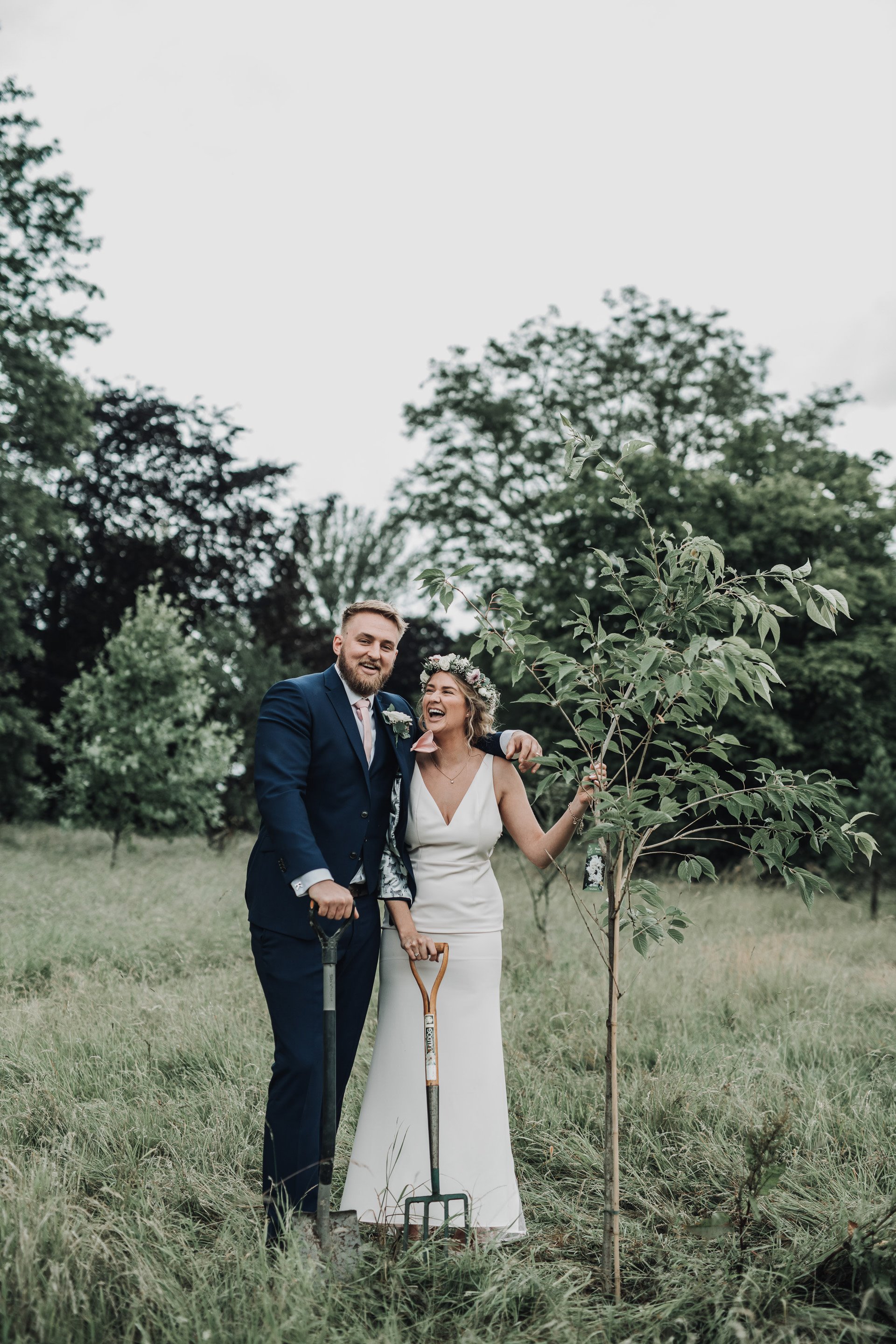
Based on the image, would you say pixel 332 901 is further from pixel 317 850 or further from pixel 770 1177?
pixel 770 1177

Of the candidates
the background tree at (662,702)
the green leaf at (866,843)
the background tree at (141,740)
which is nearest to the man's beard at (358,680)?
the background tree at (662,702)

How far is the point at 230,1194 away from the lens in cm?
351

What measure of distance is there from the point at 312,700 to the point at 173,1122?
2.07m

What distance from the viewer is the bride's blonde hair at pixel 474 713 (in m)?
3.67

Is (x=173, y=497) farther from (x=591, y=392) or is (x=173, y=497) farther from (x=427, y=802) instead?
(x=427, y=802)

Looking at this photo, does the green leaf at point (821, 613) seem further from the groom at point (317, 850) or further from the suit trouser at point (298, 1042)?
the suit trouser at point (298, 1042)

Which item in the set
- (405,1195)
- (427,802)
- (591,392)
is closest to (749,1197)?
(405,1195)

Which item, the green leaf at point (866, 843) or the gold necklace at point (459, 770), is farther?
the gold necklace at point (459, 770)

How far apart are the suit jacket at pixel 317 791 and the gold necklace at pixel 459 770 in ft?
0.32

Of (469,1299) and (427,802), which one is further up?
(427,802)

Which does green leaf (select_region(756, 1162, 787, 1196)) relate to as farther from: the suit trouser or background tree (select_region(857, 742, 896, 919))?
background tree (select_region(857, 742, 896, 919))

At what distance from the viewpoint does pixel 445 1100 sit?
11.3 feet

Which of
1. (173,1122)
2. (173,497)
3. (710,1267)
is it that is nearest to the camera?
(710,1267)

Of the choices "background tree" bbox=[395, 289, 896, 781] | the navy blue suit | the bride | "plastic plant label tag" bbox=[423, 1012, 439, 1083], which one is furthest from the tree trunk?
"background tree" bbox=[395, 289, 896, 781]
